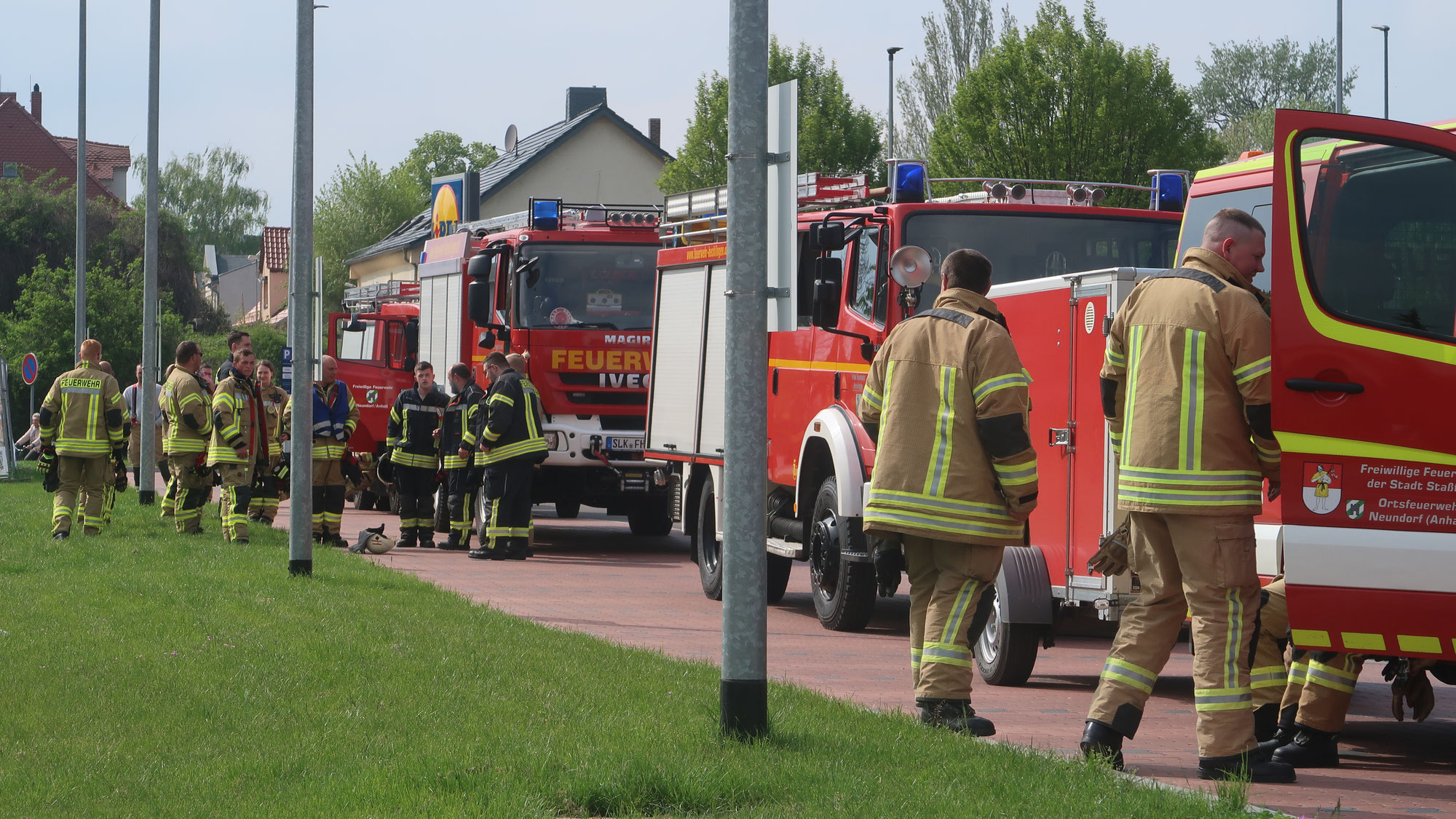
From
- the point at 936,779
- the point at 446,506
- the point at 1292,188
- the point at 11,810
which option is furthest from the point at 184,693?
the point at 446,506

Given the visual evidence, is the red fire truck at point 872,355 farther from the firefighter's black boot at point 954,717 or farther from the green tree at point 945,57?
the green tree at point 945,57

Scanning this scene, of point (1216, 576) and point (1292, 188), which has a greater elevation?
point (1292, 188)

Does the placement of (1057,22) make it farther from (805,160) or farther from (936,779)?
(936,779)

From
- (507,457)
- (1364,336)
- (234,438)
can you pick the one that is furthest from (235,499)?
(1364,336)

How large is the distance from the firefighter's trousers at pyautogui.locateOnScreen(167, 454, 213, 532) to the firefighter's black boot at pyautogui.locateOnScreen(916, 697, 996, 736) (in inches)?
441

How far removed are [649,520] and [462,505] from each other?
9.02 ft

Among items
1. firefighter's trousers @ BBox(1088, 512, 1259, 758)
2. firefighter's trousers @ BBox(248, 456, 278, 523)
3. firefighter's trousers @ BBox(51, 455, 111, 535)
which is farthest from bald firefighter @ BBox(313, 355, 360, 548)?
firefighter's trousers @ BBox(1088, 512, 1259, 758)

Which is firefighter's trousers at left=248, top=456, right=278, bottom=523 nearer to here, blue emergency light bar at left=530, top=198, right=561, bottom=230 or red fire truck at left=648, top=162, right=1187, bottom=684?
blue emergency light bar at left=530, top=198, right=561, bottom=230

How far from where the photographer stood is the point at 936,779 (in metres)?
5.64

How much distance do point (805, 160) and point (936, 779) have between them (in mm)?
33086

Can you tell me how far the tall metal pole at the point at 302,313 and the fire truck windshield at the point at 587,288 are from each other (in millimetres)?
4228

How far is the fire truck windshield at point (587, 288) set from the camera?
668 inches

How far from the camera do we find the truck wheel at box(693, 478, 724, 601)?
12844 mm

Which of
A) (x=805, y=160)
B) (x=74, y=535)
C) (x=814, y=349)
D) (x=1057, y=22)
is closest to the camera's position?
(x=814, y=349)
